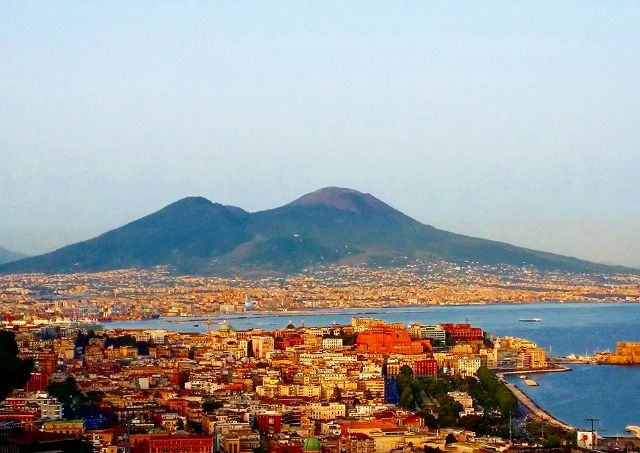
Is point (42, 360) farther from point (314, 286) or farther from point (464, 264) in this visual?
point (464, 264)

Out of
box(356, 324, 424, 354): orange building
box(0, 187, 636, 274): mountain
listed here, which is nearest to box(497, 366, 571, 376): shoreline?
box(356, 324, 424, 354): orange building

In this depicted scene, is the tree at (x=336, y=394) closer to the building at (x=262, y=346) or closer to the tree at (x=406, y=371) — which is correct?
the tree at (x=406, y=371)

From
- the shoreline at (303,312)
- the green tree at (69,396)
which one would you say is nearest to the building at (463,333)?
the green tree at (69,396)

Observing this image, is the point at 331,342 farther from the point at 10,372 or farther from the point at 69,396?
the point at 10,372

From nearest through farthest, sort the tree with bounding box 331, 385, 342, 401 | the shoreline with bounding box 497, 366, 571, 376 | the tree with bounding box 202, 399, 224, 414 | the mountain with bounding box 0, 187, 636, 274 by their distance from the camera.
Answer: the tree with bounding box 202, 399, 224, 414 → the tree with bounding box 331, 385, 342, 401 → the shoreline with bounding box 497, 366, 571, 376 → the mountain with bounding box 0, 187, 636, 274

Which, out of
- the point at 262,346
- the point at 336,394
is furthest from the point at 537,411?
the point at 262,346

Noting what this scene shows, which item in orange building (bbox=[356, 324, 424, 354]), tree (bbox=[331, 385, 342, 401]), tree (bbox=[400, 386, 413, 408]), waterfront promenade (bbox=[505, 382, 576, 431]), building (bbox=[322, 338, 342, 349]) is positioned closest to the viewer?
waterfront promenade (bbox=[505, 382, 576, 431])

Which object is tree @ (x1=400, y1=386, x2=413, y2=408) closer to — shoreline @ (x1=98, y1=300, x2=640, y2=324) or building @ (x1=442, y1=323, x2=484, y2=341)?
building @ (x1=442, y1=323, x2=484, y2=341)
